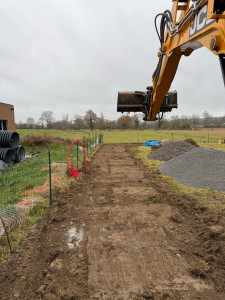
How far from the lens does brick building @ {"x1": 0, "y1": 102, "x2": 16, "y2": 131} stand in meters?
24.2

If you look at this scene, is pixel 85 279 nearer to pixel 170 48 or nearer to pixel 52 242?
pixel 52 242

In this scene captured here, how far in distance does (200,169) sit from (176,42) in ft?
22.6

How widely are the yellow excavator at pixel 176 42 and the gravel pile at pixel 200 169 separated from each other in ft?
11.6

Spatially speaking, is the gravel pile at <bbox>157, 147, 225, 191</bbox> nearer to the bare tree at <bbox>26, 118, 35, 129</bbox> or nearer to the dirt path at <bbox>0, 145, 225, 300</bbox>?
the dirt path at <bbox>0, 145, 225, 300</bbox>

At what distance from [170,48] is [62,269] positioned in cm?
486

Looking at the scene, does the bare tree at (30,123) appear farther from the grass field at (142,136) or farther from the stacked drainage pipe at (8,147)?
the stacked drainage pipe at (8,147)

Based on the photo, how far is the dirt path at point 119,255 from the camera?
10.5ft

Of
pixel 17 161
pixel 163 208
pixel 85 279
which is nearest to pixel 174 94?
pixel 163 208

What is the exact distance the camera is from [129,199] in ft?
23.8

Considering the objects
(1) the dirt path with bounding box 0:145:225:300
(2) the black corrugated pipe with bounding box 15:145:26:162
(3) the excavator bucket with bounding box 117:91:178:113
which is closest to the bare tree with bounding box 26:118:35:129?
(2) the black corrugated pipe with bounding box 15:145:26:162

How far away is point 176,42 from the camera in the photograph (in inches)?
169

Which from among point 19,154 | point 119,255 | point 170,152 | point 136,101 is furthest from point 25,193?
point 170,152

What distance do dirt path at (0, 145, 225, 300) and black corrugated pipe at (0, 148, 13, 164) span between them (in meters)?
7.78

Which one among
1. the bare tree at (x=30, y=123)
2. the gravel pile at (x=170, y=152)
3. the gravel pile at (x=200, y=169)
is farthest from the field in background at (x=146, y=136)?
the bare tree at (x=30, y=123)
